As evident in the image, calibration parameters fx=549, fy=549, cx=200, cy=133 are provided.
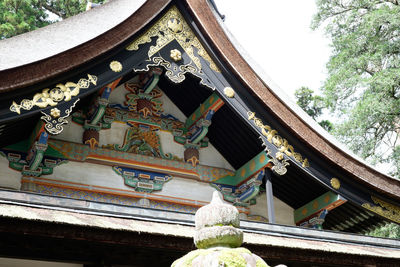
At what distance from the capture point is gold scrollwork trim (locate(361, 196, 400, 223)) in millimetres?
8117

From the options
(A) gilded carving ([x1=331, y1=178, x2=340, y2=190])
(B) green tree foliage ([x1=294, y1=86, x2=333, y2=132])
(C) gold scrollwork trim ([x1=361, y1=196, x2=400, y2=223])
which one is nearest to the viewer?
(A) gilded carving ([x1=331, y1=178, x2=340, y2=190])

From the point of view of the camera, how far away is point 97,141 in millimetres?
Answer: 7953

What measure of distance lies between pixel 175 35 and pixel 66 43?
5.00 ft

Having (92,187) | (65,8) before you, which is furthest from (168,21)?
(65,8)

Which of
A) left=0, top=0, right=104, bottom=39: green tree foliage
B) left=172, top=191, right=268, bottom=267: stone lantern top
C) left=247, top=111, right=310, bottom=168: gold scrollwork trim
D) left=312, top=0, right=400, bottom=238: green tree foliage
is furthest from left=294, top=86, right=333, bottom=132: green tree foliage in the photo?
left=172, top=191, right=268, bottom=267: stone lantern top

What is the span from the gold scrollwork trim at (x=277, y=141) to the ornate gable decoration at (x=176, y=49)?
0.81m

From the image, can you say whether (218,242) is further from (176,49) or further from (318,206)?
(318,206)

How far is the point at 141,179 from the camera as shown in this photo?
809 centimetres

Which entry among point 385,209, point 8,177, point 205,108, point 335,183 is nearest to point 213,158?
point 205,108

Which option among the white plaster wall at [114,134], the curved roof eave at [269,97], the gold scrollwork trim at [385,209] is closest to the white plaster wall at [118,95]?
the white plaster wall at [114,134]

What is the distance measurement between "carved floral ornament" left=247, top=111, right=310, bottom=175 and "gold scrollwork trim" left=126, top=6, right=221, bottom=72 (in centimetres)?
96

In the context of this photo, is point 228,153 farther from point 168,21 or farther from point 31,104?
point 31,104

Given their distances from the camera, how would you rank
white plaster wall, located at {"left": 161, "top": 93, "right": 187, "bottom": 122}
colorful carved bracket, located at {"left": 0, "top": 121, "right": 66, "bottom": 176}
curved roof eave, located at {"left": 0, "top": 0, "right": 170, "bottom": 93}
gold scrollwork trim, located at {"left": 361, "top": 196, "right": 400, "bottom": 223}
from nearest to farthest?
curved roof eave, located at {"left": 0, "top": 0, "right": 170, "bottom": 93}
colorful carved bracket, located at {"left": 0, "top": 121, "right": 66, "bottom": 176}
gold scrollwork trim, located at {"left": 361, "top": 196, "right": 400, "bottom": 223}
white plaster wall, located at {"left": 161, "top": 93, "right": 187, "bottom": 122}

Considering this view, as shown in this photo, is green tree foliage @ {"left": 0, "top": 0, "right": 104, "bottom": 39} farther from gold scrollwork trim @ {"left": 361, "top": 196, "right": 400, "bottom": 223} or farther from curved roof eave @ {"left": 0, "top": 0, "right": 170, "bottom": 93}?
gold scrollwork trim @ {"left": 361, "top": 196, "right": 400, "bottom": 223}
